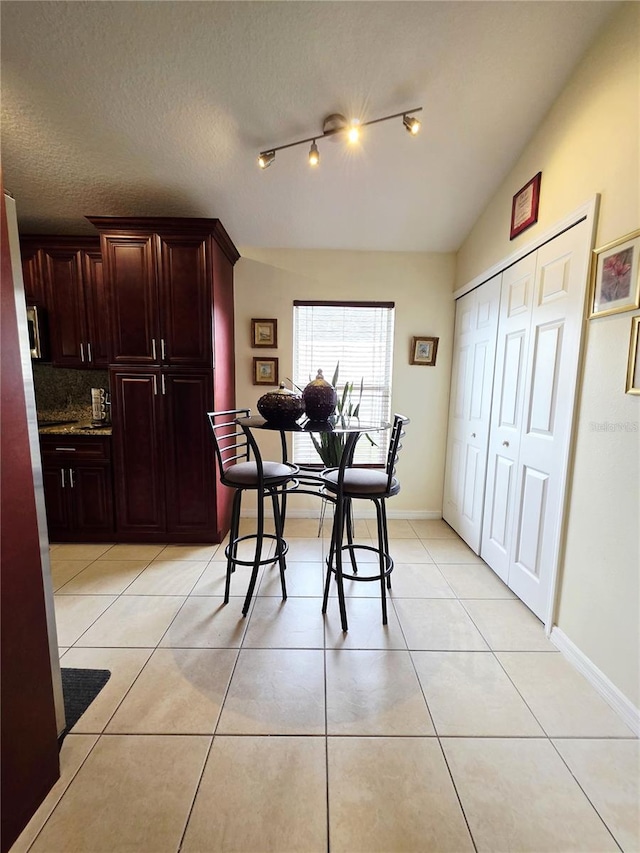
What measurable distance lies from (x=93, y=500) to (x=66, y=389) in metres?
1.19

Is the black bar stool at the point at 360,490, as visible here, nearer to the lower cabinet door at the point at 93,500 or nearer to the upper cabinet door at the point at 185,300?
the upper cabinet door at the point at 185,300

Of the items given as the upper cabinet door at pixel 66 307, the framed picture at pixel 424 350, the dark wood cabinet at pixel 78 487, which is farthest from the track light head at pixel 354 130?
the dark wood cabinet at pixel 78 487

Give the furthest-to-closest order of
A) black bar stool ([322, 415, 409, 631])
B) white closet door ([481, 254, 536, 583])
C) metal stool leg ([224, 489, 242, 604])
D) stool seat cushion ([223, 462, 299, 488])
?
white closet door ([481, 254, 536, 583])
metal stool leg ([224, 489, 242, 604])
stool seat cushion ([223, 462, 299, 488])
black bar stool ([322, 415, 409, 631])

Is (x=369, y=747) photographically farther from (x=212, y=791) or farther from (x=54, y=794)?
(x=54, y=794)

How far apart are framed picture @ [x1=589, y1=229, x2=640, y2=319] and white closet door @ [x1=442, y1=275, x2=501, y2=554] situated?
2.85 feet

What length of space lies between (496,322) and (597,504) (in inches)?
55.0

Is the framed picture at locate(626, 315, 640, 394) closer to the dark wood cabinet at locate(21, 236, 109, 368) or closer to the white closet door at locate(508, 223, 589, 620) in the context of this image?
the white closet door at locate(508, 223, 589, 620)

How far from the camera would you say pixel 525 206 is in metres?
2.06

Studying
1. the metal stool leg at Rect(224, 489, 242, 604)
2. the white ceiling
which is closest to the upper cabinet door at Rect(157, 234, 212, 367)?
the white ceiling

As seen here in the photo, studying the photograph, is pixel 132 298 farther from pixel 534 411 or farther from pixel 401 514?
pixel 401 514

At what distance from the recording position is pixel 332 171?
2312 mm

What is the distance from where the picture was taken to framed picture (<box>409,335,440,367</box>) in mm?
3123

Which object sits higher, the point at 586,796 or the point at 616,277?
the point at 616,277

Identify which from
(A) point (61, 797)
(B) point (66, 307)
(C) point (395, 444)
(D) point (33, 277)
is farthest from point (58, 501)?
(C) point (395, 444)
